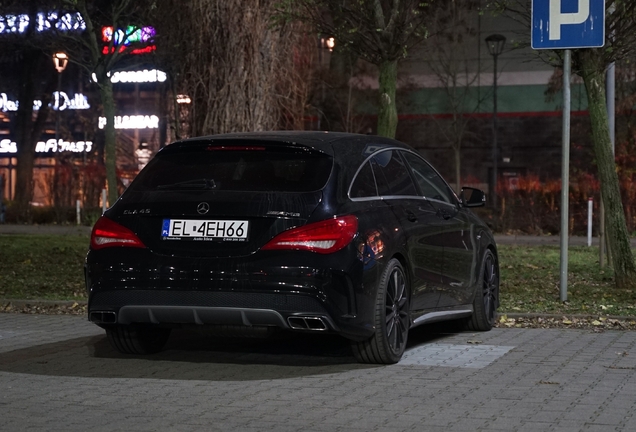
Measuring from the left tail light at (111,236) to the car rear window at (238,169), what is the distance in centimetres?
33

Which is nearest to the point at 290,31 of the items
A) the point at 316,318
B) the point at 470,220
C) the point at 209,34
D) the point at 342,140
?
the point at 209,34

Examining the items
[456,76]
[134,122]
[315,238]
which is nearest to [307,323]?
[315,238]

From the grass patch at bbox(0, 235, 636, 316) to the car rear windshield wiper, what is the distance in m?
4.56

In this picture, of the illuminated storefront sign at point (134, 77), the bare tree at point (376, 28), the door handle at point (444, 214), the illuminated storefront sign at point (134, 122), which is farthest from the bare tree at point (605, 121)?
the illuminated storefront sign at point (134, 122)

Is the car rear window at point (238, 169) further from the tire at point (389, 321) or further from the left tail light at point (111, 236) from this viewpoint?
the tire at point (389, 321)

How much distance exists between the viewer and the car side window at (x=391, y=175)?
9062mm

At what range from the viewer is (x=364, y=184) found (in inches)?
343

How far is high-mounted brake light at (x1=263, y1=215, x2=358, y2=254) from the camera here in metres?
7.99

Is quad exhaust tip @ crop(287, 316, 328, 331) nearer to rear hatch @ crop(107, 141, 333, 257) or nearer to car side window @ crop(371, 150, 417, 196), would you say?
rear hatch @ crop(107, 141, 333, 257)

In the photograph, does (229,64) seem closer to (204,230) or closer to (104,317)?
(104,317)

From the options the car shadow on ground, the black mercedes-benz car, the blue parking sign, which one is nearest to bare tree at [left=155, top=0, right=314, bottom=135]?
the blue parking sign

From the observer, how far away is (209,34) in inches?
707

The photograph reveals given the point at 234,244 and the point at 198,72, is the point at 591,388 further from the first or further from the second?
the point at 198,72

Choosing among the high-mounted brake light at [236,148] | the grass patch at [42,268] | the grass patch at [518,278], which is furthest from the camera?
the grass patch at [42,268]
